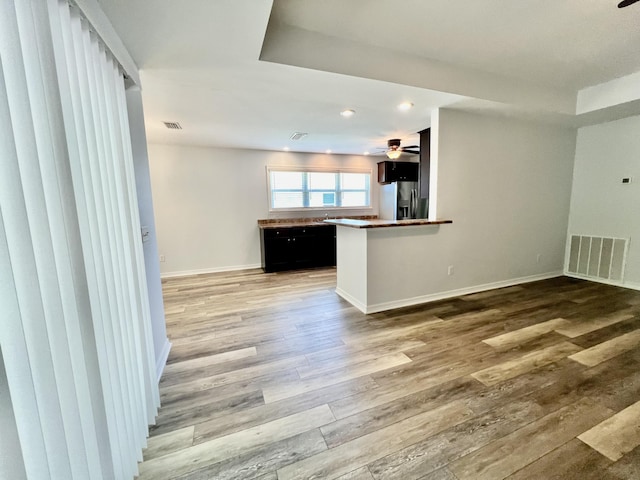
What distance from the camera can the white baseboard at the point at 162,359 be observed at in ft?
6.66

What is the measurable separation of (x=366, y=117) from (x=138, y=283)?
3174 millimetres

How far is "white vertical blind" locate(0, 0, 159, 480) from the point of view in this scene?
0.70m

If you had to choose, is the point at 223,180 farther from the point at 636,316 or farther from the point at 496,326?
the point at 636,316

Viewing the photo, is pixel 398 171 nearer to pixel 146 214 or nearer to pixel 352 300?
pixel 352 300

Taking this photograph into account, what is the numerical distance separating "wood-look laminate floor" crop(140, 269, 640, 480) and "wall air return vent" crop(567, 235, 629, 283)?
826 millimetres

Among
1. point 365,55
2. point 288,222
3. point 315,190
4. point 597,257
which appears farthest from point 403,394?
point 315,190

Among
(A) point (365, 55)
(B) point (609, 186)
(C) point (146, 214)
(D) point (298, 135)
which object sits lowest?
(C) point (146, 214)

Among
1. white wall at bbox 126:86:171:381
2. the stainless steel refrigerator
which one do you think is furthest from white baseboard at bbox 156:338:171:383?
the stainless steel refrigerator

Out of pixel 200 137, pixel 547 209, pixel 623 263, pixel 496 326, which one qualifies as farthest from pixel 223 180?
pixel 623 263

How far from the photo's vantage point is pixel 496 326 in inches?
108

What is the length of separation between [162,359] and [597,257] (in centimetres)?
609

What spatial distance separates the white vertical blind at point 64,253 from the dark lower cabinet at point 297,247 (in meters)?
3.64

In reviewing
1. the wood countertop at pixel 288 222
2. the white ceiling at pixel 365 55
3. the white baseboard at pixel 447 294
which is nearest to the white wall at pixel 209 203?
the wood countertop at pixel 288 222

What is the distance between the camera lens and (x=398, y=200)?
572cm
